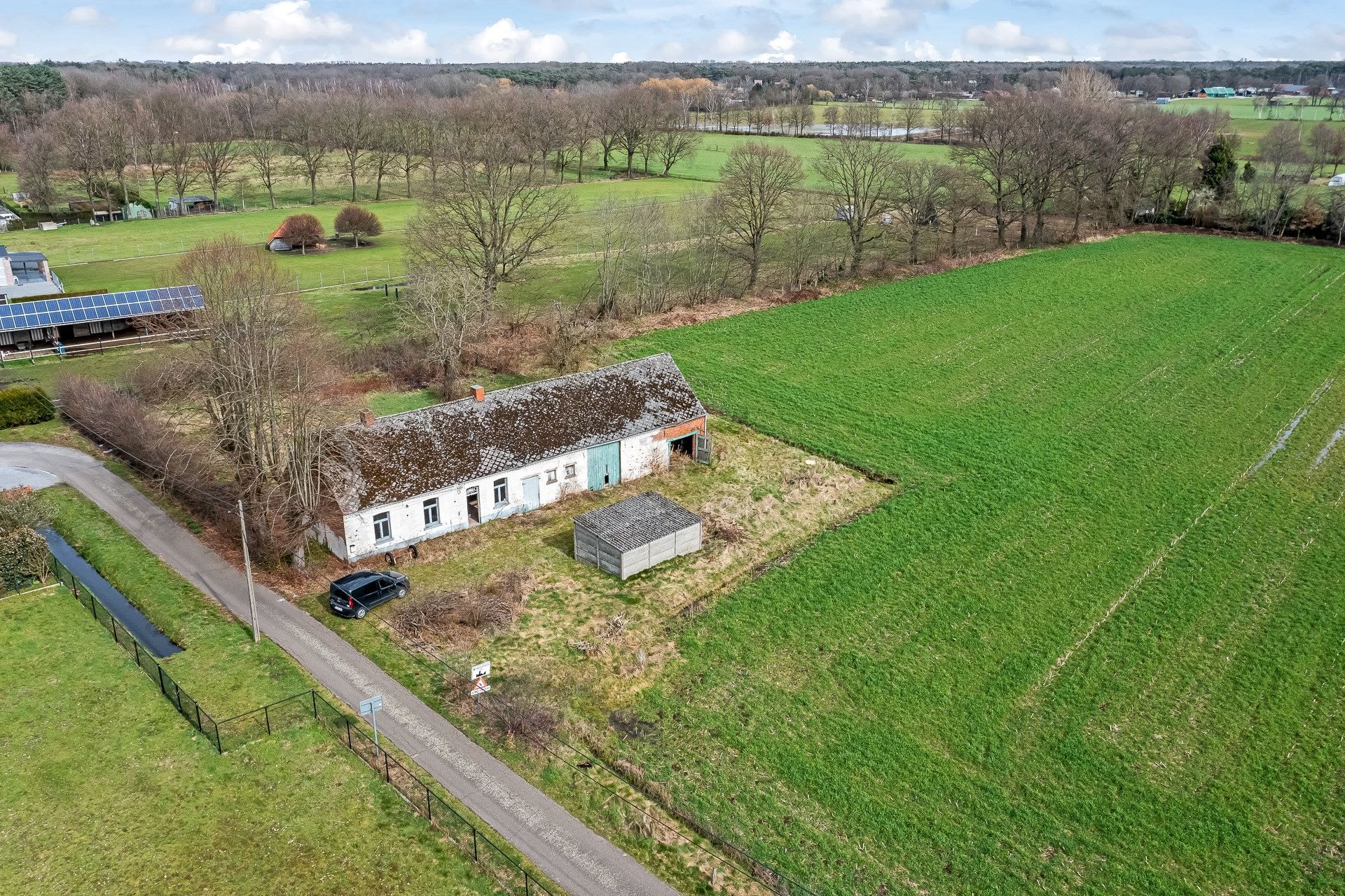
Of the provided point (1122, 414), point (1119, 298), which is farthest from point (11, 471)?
point (1119, 298)

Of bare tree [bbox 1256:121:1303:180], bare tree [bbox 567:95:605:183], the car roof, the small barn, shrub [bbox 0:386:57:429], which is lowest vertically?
the car roof

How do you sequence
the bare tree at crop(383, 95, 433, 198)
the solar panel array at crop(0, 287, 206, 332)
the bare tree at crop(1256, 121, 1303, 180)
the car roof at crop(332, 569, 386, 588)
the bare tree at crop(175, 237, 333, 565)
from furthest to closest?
1. the bare tree at crop(383, 95, 433, 198)
2. the bare tree at crop(1256, 121, 1303, 180)
3. the solar panel array at crop(0, 287, 206, 332)
4. the bare tree at crop(175, 237, 333, 565)
5. the car roof at crop(332, 569, 386, 588)

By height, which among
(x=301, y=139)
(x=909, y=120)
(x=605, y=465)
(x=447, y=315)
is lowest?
(x=605, y=465)

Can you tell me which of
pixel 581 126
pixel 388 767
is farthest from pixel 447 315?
pixel 581 126

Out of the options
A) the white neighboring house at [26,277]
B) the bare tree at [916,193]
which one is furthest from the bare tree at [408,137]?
the bare tree at [916,193]

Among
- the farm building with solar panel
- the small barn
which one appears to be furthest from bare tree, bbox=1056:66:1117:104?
the farm building with solar panel

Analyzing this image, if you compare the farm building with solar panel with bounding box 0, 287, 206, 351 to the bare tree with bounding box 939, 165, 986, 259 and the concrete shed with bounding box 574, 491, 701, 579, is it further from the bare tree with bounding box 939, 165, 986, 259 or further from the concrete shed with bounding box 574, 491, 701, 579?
the bare tree with bounding box 939, 165, 986, 259

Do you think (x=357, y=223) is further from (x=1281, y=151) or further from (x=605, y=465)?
(x=1281, y=151)
